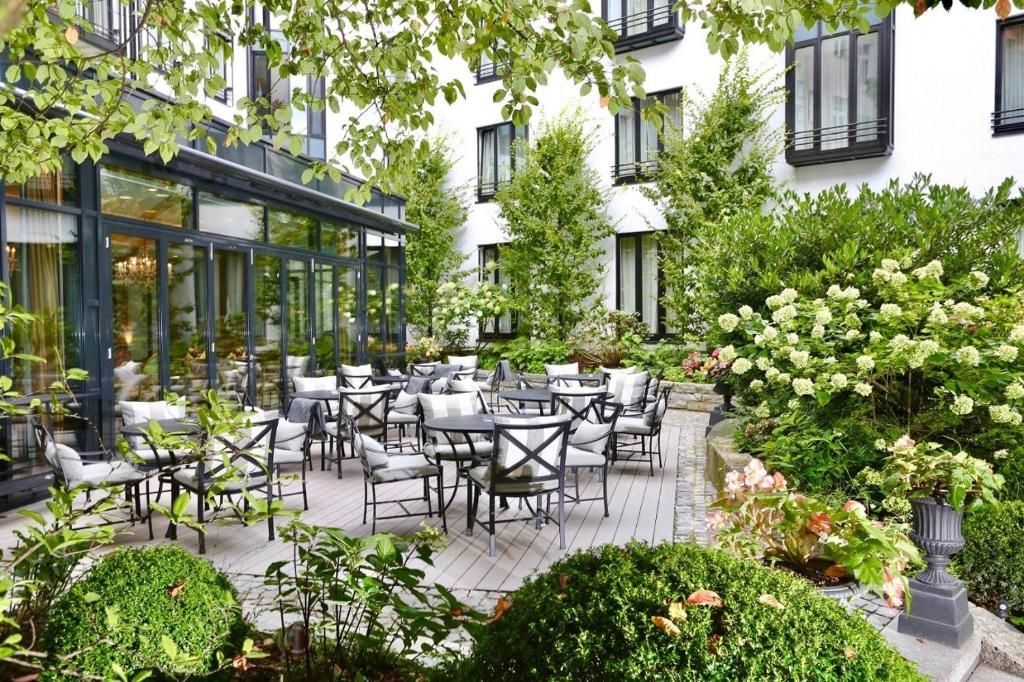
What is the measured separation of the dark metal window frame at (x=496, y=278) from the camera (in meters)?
16.8

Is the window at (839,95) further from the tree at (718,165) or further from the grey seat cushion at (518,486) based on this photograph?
the grey seat cushion at (518,486)

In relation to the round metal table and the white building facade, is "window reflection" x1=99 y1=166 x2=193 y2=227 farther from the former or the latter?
the white building facade

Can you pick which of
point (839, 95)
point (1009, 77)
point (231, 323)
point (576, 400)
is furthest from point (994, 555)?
point (839, 95)

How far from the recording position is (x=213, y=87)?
3.43 meters

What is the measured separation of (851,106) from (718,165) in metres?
2.47

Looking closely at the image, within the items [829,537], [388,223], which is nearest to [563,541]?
[829,537]

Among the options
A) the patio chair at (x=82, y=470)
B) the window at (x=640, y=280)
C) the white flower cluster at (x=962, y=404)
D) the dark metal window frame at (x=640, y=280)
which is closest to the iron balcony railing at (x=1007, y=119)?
the dark metal window frame at (x=640, y=280)

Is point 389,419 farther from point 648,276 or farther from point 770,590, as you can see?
point 648,276

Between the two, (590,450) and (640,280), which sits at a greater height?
(640,280)

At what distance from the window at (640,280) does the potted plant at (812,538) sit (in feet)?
39.5

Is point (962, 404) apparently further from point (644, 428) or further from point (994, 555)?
point (644, 428)

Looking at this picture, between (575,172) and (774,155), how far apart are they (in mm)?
4255

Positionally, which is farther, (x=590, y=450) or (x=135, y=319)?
(x=135, y=319)

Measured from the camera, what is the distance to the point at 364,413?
710 cm
